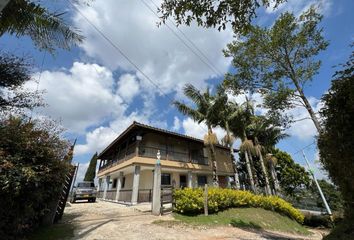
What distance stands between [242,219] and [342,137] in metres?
10.5

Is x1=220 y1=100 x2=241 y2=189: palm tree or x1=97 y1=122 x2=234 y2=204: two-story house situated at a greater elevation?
x1=220 y1=100 x2=241 y2=189: palm tree

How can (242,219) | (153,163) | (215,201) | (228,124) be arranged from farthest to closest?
(228,124), (153,163), (215,201), (242,219)

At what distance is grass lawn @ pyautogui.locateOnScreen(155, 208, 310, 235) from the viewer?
10.9 metres

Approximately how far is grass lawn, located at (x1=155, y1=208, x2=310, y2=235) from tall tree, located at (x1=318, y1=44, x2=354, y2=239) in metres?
7.36

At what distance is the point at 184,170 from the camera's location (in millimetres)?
21812

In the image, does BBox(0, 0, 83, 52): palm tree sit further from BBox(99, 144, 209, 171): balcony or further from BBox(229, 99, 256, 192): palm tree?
BBox(229, 99, 256, 192): palm tree

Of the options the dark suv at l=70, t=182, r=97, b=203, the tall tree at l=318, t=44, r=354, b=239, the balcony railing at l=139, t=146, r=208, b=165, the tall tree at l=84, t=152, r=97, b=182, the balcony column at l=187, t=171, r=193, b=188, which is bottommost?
the tall tree at l=318, t=44, r=354, b=239

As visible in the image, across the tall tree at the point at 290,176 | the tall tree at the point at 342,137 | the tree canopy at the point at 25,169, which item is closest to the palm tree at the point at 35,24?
the tree canopy at the point at 25,169

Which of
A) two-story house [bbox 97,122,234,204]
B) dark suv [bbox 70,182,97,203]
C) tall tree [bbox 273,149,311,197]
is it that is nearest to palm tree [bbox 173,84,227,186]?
two-story house [bbox 97,122,234,204]

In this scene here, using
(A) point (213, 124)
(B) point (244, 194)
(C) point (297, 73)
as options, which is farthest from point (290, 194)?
→ (C) point (297, 73)

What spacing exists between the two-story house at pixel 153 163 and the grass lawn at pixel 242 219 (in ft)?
21.5

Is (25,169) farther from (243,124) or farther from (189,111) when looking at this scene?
(243,124)

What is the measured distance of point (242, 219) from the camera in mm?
12531

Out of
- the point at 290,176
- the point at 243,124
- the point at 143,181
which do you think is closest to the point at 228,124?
the point at 243,124
